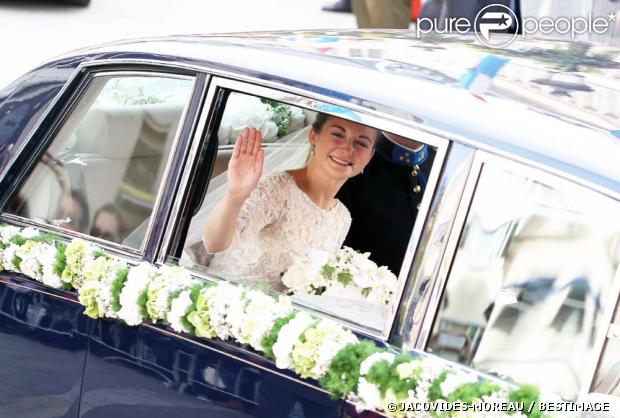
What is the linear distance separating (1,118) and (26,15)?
8.59 m

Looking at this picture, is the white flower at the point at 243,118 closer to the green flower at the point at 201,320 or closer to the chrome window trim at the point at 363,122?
the chrome window trim at the point at 363,122

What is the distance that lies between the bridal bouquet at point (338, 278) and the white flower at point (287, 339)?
1.71 ft

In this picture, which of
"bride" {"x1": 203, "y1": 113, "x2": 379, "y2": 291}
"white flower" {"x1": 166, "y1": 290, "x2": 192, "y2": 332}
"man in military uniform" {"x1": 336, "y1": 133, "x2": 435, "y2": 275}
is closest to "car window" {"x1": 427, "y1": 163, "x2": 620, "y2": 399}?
"white flower" {"x1": 166, "y1": 290, "x2": 192, "y2": 332}

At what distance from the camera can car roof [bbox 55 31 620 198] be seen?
2.33m

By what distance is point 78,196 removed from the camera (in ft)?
10.6

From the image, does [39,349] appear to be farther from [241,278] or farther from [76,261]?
[241,278]

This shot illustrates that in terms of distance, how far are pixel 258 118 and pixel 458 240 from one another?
114 centimetres

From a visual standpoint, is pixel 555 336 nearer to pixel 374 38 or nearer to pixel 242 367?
pixel 242 367

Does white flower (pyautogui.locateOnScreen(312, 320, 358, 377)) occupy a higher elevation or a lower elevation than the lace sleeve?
lower

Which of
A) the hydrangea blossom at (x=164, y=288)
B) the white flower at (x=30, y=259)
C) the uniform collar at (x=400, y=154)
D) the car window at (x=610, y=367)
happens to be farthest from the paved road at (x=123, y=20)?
the car window at (x=610, y=367)

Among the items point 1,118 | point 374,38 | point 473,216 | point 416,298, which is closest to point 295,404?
point 416,298

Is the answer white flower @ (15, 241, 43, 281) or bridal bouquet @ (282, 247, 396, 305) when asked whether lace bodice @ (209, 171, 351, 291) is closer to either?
bridal bouquet @ (282, 247, 396, 305)

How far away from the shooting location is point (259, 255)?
3285 mm

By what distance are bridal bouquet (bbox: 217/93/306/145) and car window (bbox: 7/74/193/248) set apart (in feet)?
0.60
